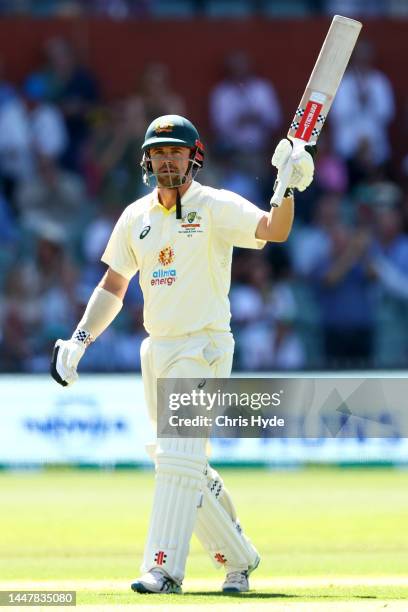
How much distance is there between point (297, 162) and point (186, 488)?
58.2 inches

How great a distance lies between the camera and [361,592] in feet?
20.7

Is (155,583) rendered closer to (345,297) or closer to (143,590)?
(143,590)

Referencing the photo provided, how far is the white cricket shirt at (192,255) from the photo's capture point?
6.51m

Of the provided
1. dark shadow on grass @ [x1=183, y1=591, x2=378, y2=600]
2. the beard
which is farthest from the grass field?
the beard

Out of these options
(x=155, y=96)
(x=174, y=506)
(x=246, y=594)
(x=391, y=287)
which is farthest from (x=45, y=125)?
(x=246, y=594)

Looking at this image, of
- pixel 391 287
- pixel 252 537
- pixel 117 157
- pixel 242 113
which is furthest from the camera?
pixel 242 113

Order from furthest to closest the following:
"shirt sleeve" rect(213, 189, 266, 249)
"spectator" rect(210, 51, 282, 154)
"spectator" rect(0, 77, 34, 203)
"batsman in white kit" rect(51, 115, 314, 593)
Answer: "spectator" rect(210, 51, 282, 154)
"spectator" rect(0, 77, 34, 203)
"shirt sleeve" rect(213, 189, 266, 249)
"batsman in white kit" rect(51, 115, 314, 593)

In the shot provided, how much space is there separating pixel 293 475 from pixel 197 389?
6.93 metres

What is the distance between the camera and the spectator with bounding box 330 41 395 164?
53.4 ft

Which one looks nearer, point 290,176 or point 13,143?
point 290,176

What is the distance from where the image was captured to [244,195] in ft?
52.2

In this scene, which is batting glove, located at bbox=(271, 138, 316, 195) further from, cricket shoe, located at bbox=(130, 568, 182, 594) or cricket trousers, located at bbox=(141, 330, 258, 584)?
cricket shoe, located at bbox=(130, 568, 182, 594)

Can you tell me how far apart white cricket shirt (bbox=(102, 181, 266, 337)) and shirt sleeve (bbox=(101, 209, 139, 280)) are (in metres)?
0.07

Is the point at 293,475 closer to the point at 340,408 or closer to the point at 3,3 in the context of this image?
the point at 340,408
